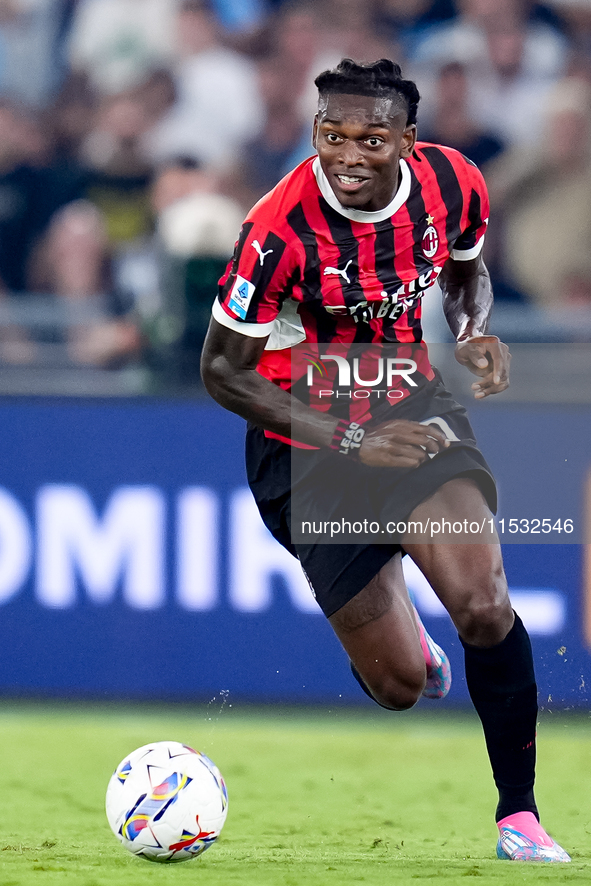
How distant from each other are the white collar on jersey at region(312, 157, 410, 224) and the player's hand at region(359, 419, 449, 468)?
574mm

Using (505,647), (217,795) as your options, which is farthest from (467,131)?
(217,795)

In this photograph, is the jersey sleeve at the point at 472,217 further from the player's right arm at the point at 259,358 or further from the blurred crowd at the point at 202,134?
the blurred crowd at the point at 202,134

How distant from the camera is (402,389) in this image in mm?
3648

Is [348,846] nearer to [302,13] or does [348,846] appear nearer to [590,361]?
[590,361]

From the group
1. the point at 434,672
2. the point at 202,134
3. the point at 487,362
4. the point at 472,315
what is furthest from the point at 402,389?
the point at 202,134

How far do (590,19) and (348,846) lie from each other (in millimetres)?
5148

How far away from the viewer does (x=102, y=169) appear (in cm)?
663

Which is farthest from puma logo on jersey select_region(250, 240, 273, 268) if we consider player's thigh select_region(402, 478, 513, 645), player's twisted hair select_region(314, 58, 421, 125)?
player's thigh select_region(402, 478, 513, 645)

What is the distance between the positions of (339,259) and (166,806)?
5.02ft

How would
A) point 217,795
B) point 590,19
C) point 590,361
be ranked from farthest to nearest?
point 590,19
point 590,361
point 217,795

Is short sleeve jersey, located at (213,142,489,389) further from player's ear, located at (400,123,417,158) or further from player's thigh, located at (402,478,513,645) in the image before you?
player's thigh, located at (402,478,513,645)

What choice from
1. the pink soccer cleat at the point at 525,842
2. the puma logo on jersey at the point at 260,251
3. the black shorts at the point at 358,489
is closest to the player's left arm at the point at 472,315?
the black shorts at the point at 358,489

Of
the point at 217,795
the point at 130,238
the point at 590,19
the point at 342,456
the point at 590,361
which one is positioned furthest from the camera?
the point at 590,19

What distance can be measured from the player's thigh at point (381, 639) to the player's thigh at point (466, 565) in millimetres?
195
